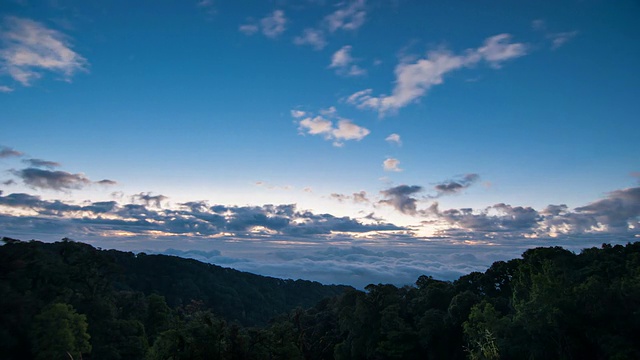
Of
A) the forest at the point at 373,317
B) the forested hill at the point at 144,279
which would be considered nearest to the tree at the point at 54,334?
the forest at the point at 373,317

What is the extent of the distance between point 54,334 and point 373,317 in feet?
135

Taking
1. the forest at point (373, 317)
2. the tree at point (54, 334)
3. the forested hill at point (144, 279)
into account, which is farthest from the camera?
the forested hill at point (144, 279)

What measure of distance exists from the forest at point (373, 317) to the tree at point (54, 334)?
11 centimetres

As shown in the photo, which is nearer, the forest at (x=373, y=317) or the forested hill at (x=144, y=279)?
the forest at (x=373, y=317)

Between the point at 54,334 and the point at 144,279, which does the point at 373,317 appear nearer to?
the point at 54,334

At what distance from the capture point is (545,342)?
39375 millimetres

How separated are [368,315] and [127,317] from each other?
35.1m

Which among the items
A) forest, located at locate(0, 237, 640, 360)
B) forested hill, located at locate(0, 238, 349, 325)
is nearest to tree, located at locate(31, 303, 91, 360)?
forest, located at locate(0, 237, 640, 360)

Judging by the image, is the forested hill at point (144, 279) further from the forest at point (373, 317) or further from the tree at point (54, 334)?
the tree at point (54, 334)

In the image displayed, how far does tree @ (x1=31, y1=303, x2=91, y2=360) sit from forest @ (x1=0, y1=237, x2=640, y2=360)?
11 cm

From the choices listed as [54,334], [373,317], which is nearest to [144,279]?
[373,317]

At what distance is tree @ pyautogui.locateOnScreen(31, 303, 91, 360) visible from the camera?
40406mm

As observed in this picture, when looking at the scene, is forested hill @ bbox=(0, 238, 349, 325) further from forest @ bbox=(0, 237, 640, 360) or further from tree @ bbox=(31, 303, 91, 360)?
tree @ bbox=(31, 303, 91, 360)

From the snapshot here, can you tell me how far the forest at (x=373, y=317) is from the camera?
824 inches
